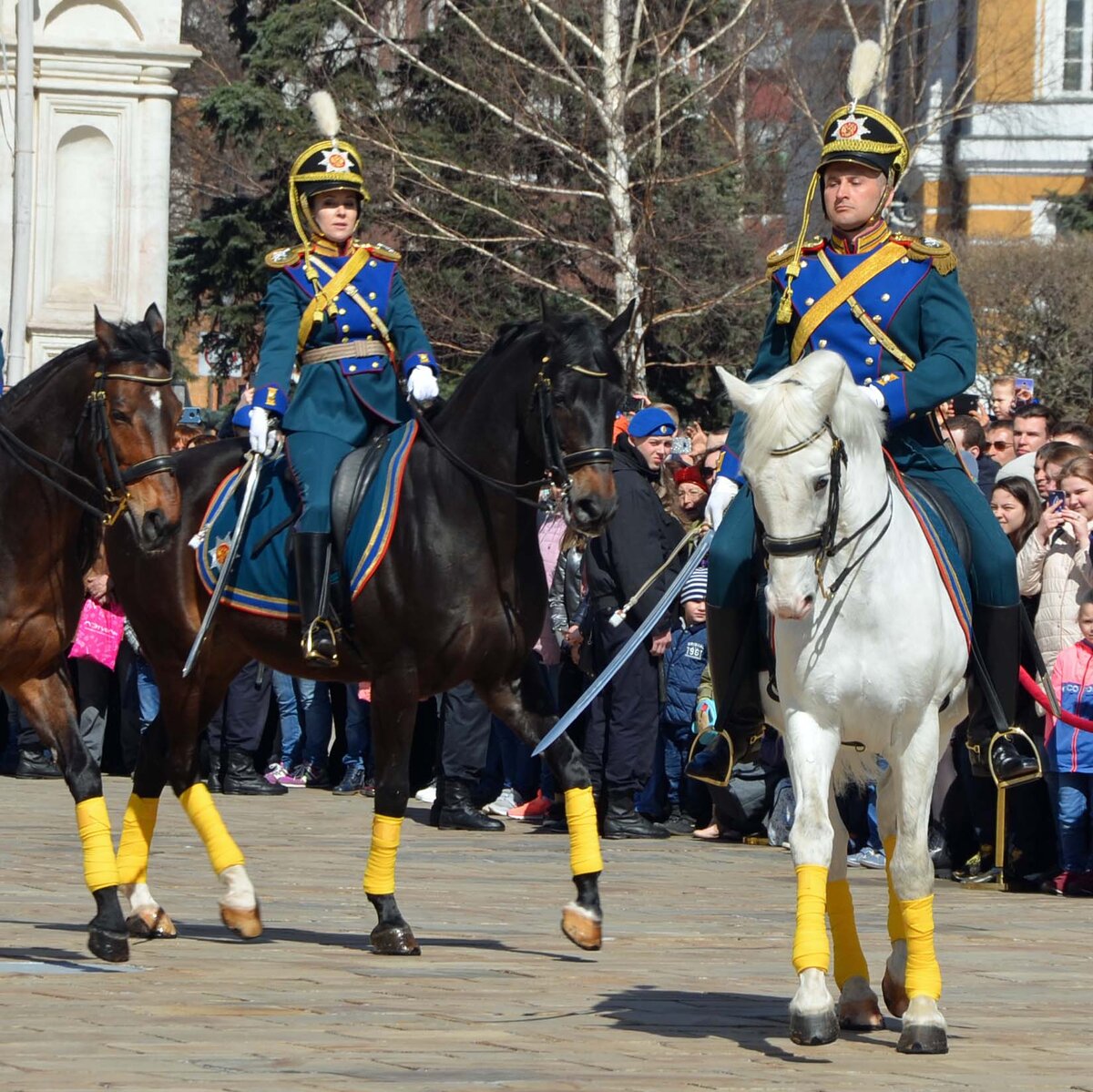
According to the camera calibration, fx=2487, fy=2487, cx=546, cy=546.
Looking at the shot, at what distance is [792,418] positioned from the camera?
7.38 metres

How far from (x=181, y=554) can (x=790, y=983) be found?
3.49 m

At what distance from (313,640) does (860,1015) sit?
3.12m

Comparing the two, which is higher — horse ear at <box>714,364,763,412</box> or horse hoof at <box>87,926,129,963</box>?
horse ear at <box>714,364,763,412</box>

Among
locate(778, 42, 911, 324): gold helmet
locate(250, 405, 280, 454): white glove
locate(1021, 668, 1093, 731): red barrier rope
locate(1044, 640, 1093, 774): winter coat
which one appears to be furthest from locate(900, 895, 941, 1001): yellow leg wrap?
locate(1044, 640, 1093, 774): winter coat

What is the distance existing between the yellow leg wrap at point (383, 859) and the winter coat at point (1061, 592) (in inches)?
168

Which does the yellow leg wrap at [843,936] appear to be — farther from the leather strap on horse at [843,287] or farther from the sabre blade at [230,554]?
the sabre blade at [230,554]

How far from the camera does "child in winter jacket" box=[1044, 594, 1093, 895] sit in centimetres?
1247

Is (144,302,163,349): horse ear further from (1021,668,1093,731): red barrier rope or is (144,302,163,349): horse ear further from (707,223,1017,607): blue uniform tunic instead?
(1021,668,1093,731): red barrier rope

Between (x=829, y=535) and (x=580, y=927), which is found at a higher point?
(x=829, y=535)

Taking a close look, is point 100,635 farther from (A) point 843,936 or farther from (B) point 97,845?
(A) point 843,936

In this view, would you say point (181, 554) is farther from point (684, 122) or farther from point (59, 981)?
point (684, 122)

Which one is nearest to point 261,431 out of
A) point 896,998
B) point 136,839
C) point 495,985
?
point 136,839

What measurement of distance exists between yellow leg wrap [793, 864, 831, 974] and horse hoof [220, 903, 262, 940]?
10.3ft

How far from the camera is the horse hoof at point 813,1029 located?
7.52 meters
